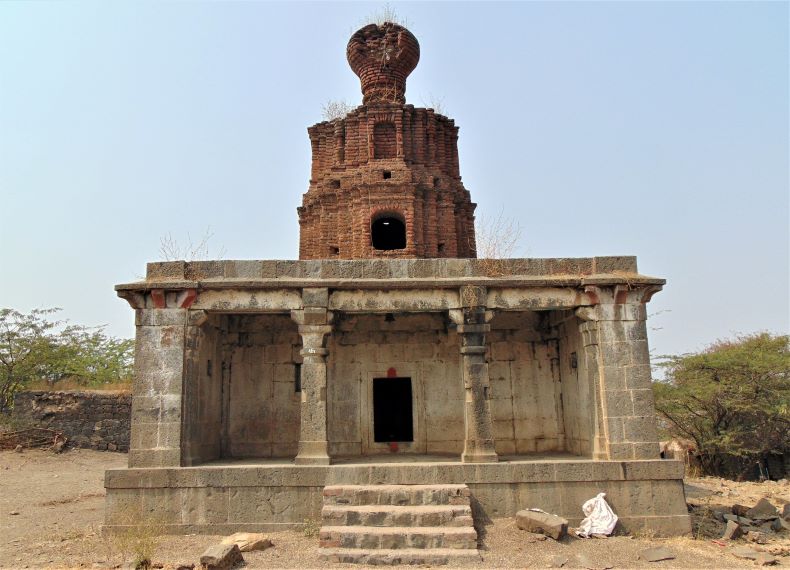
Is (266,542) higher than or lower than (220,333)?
lower

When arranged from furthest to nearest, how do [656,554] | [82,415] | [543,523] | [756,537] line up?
[82,415]
[756,537]
[543,523]
[656,554]

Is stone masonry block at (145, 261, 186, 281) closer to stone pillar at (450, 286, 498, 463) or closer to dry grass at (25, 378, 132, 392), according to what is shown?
stone pillar at (450, 286, 498, 463)

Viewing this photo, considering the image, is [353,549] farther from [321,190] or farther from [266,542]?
[321,190]

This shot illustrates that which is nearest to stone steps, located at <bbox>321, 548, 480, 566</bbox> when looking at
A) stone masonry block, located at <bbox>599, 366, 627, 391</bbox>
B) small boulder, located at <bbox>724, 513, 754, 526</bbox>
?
stone masonry block, located at <bbox>599, 366, 627, 391</bbox>

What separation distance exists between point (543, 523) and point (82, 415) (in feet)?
50.7

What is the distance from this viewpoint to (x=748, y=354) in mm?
18281

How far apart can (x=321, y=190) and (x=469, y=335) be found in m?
7.93

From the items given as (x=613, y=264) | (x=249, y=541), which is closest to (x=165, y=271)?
(x=249, y=541)

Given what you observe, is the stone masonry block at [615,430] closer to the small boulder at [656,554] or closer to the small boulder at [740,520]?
the small boulder at [656,554]

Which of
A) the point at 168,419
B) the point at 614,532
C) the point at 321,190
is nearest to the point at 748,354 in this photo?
the point at 614,532

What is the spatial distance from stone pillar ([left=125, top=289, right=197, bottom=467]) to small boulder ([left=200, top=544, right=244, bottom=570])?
7.18 ft

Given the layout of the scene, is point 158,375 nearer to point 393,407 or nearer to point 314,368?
point 314,368

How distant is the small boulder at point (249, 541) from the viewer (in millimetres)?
8328

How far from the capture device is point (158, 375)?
9.79 metres
